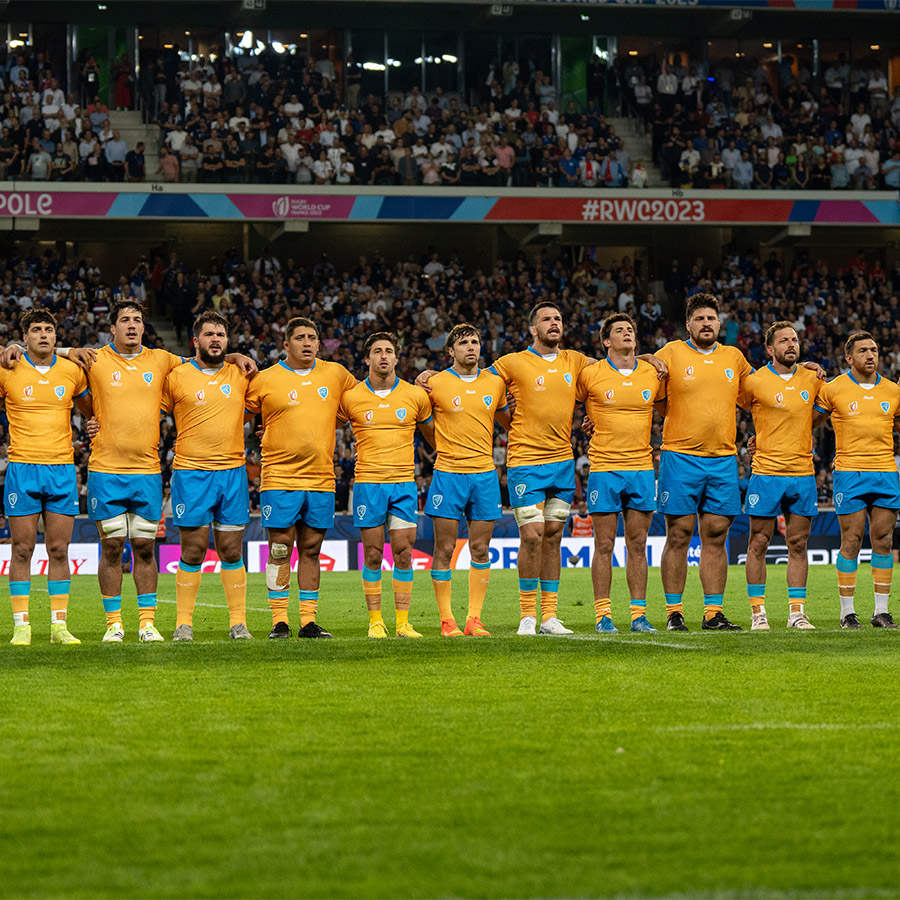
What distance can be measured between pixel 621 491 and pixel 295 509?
249 cm

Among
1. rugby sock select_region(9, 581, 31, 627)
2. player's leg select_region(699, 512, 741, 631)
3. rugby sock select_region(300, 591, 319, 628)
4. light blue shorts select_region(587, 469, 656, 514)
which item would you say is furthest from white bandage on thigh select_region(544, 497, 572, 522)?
rugby sock select_region(9, 581, 31, 627)

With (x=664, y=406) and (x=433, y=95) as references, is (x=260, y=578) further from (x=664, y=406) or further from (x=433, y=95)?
(x=433, y=95)

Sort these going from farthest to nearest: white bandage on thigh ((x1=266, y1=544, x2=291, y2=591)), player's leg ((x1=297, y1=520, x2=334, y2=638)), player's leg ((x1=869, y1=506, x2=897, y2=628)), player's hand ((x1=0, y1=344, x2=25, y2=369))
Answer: player's leg ((x1=869, y1=506, x2=897, y2=628)) → white bandage on thigh ((x1=266, y1=544, x2=291, y2=591)) → player's leg ((x1=297, y1=520, x2=334, y2=638)) → player's hand ((x1=0, y1=344, x2=25, y2=369))

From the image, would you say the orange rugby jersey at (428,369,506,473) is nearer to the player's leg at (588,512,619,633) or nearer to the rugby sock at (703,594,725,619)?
the player's leg at (588,512,619,633)

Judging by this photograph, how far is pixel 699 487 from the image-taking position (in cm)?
1085

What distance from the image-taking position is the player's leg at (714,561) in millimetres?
10859

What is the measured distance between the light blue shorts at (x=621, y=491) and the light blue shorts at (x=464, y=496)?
0.77m

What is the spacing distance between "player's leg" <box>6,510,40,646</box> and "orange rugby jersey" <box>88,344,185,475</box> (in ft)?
2.08

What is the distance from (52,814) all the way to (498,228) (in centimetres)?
3236

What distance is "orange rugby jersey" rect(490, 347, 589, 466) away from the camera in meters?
10.7

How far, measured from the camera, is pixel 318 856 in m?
4.09

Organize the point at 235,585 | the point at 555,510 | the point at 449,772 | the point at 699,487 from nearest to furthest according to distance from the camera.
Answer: the point at 449,772 → the point at 235,585 → the point at 555,510 → the point at 699,487

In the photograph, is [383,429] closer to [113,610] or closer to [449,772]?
[113,610]

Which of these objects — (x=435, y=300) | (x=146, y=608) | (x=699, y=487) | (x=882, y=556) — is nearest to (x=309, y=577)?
(x=146, y=608)
